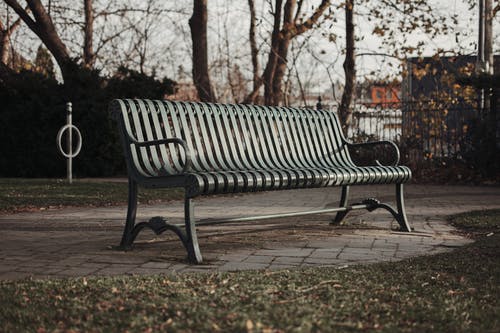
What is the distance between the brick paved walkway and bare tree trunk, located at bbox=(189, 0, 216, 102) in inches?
309

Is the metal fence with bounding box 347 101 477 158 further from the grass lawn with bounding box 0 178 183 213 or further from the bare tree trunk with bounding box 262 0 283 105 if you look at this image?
the grass lawn with bounding box 0 178 183 213

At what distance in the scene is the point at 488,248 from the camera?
16.6ft

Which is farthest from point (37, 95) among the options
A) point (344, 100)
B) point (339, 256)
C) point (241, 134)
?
point (339, 256)

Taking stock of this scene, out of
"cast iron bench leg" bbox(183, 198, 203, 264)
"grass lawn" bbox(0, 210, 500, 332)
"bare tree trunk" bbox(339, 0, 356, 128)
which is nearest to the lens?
"grass lawn" bbox(0, 210, 500, 332)

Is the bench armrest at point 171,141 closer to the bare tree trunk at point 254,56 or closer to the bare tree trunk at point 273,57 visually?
the bare tree trunk at point 273,57

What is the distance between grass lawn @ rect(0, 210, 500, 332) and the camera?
2.93m

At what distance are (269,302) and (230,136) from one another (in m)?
2.47

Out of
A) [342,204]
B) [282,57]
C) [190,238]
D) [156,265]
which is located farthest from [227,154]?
[282,57]

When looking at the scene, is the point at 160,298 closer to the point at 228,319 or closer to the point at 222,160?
the point at 228,319

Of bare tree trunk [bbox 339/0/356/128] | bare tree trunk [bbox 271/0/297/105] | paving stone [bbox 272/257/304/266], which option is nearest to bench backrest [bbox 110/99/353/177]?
paving stone [bbox 272/257/304/266]

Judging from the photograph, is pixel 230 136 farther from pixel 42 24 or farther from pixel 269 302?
pixel 42 24

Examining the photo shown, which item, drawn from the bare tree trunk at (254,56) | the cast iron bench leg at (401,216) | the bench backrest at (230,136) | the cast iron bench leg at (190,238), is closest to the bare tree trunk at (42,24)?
the bare tree trunk at (254,56)

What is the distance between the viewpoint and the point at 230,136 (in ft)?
18.2

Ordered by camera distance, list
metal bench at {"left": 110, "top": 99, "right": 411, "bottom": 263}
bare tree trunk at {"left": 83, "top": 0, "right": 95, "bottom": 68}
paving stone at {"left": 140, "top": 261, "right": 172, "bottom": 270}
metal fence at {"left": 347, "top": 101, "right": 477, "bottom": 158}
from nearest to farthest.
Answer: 1. paving stone at {"left": 140, "top": 261, "right": 172, "bottom": 270}
2. metal bench at {"left": 110, "top": 99, "right": 411, "bottom": 263}
3. metal fence at {"left": 347, "top": 101, "right": 477, "bottom": 158}
4. bare tree trunk at {"left": 83, "top": 0, "right": 95, "bottom": 68}
